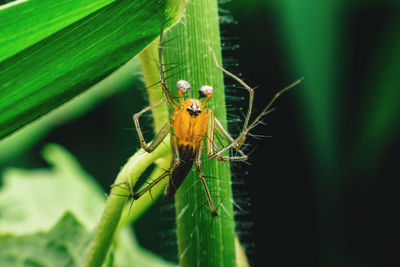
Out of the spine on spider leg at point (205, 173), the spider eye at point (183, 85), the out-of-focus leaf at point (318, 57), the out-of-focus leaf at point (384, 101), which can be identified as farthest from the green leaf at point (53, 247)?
the out-of-focus leaf at point (384, 101)

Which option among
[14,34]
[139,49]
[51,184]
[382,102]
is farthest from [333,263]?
[14,34]

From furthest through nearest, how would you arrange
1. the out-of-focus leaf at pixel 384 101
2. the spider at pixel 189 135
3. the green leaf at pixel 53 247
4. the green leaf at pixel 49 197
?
1. the out-of-focus leaf at pixel 384 101
2. the green leaf at pixel 49 197
3. the green leaf at pixel 53 247
4. the spider at pixel 189 135

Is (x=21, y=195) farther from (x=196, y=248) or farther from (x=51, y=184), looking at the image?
(x=196, y=248)

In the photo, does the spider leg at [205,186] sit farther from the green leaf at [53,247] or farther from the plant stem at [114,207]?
the green leaf at [53,247]

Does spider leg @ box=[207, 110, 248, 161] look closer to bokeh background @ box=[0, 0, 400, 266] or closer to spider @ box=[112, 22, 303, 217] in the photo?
spider @ box=[112, 22, 303, 217]

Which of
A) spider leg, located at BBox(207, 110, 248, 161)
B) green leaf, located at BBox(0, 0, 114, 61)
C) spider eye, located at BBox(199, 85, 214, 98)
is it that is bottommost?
spider leg, located at BBox(207, 110, 248, 161)

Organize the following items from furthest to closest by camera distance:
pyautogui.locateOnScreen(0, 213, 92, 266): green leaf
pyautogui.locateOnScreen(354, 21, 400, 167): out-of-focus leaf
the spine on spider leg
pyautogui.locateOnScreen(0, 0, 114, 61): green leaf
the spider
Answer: pyautogui.locateOnScreen(354, 21, 400, 167): out-of-focus leaf
pyautogui.locateOnScreen(0, 213, 92, 266): green leaf
the spider
the spine on spider leg
pyautogui.locateOnScreen(0, 0, 114, 61): green leaf

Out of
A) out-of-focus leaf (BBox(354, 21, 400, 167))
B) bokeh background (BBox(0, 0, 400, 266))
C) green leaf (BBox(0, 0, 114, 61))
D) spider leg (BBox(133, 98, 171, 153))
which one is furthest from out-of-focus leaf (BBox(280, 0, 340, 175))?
green leaf (BBox(0, 0, 114, 61))
